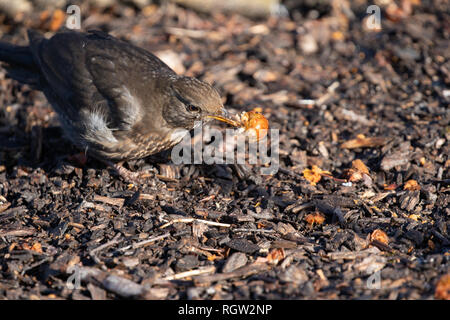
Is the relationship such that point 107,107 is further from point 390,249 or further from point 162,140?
point 390,249

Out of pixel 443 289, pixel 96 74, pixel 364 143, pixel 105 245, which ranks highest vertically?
pixel 96 74

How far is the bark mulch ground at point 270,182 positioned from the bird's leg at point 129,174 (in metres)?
0.07

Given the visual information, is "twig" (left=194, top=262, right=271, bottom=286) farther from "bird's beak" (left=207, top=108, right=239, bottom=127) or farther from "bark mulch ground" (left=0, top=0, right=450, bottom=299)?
"bird's beak" (left=207, top=108, right=239, bottom=127)

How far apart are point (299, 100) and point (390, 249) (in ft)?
9.57

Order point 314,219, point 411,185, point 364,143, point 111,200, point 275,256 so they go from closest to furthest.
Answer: point 275,256 < point 314,219 < point 111,200 < point 411,185 < point 364,143

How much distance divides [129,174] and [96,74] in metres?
1.08

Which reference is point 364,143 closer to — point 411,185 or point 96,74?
point 411,185

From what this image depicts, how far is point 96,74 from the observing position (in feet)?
18.5

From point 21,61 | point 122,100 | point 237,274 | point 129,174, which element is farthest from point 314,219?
point 21,61

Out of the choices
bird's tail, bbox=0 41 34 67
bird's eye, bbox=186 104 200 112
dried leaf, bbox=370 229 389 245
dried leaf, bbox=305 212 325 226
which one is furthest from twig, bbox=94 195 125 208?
dried leaf, bbox=370 229 389 245

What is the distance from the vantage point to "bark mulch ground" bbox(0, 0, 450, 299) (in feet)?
13.8
